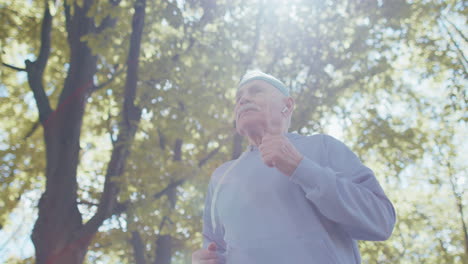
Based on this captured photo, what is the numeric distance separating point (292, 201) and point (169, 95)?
5107 millimetres

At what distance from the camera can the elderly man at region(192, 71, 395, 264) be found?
1.64m

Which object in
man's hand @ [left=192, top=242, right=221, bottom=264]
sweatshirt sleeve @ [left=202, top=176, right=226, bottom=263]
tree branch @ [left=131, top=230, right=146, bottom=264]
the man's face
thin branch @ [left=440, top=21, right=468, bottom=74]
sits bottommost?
man's hand @ [left=192, top=242, right=221, bottom=264]

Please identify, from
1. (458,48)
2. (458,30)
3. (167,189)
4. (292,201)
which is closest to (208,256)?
(292,201)

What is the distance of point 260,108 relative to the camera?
210cm

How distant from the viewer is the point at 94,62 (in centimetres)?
689

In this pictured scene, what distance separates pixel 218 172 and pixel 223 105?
6.28m

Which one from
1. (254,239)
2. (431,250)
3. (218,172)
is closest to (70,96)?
(218,172)

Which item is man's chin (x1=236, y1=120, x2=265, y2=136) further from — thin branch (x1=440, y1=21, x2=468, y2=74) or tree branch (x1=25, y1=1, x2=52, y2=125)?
thin branch (x1=440, y1=21, x2=468, y2=74)

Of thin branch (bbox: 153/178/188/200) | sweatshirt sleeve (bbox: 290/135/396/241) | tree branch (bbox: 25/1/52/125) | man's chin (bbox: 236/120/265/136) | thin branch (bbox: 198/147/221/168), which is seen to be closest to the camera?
sweatshirt sleeve (bbox: 290/135/396/241)

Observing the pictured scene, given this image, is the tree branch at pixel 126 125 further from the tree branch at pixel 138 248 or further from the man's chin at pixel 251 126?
the man's chin at pixel 251 126

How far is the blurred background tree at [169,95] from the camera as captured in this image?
238 inches

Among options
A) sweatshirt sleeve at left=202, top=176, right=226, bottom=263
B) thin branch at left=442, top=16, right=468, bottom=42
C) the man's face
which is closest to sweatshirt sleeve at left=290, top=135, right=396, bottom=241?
the man's face

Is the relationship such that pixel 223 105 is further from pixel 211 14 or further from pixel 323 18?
pixel 323 18

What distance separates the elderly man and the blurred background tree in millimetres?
3999
